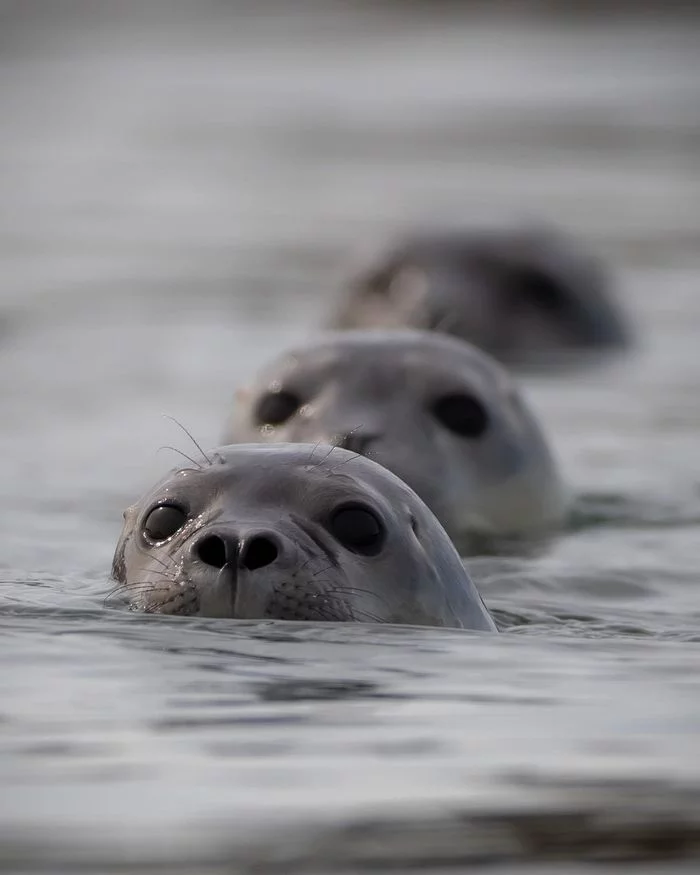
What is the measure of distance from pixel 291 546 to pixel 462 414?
251 centimetres

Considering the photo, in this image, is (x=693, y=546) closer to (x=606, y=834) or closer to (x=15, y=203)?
(x=606, y=834)

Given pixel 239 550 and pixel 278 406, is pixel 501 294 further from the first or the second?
pixel 239 550

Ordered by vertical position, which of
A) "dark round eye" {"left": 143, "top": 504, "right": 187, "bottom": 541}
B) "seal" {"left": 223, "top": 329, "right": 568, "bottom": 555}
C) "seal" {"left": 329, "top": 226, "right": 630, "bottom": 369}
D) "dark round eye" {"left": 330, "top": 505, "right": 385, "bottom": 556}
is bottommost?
"dark round eye" {"left": 330, "top": 505, "right": 385, "bottom": 556}

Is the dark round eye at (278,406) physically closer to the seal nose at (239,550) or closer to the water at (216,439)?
the water at (216,439)

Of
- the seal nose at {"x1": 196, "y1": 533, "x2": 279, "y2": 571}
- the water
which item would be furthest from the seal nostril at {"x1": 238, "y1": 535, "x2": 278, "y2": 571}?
the water

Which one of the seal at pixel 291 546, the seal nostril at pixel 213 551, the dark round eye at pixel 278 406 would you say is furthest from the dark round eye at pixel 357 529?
the dark round eye at pixel 278 406

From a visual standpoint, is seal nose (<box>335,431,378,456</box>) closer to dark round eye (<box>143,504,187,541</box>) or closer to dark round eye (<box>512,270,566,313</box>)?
dark round eye (<box>143,504,187,541</box>)

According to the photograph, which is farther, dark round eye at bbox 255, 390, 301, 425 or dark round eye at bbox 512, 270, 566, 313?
dark round eye at bbox 512, 270, 566, 313

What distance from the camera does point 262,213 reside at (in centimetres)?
1828

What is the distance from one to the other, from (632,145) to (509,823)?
709 inches

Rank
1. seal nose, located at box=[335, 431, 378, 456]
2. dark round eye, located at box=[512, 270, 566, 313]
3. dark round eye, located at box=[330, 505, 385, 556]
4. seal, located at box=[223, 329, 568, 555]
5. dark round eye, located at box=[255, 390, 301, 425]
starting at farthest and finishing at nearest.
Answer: dark round eye, located at box=[512, 270, 566, 313], dark round eye, located at box=[255, 390, 301, 425], seal, located at box=[223, 329, 568, 555], seal nose, located at box=[335, 431, 378, 456], dark round eye, located at box=[330, 505, 385, 556]

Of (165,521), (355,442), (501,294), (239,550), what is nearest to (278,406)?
(355,442)

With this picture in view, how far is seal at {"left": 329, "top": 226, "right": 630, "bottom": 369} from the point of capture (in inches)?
452

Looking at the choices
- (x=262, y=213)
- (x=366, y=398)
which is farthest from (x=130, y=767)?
(x=262, y=213)
